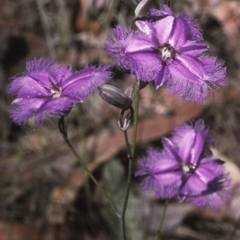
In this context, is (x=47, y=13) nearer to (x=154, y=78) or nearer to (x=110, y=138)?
(x=110, y=138)

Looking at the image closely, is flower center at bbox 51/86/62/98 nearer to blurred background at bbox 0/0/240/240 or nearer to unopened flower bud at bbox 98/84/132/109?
unopened flower bud at bbox 98/84/132/109

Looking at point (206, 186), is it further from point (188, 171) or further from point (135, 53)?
point (135, 53)

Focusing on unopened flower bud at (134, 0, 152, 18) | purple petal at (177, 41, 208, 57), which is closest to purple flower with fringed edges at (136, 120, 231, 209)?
purple petal at (177, 41, 208, 57)

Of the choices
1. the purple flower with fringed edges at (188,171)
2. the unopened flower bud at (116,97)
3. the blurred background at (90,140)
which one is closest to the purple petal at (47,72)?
the unopened flower bud at (116,97)

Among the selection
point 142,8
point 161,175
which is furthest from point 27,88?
point 161,175

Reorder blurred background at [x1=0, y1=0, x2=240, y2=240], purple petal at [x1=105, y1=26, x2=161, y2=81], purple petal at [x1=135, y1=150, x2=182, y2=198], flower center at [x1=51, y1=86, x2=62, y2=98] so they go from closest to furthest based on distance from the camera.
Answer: purple petal at [x1=105, y1=26, x2=161, y2=81], flower center at [x1=51, y1=86, x2=62, y2=98], purple petal at [x1=135, y1=150, x2=182, y2=198], blurred background at [x1=0, y1=0, x2=240, y2=240]

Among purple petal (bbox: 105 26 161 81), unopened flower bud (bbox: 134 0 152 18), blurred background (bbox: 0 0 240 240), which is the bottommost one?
blurred background (bbox: 0 0 240 240)
